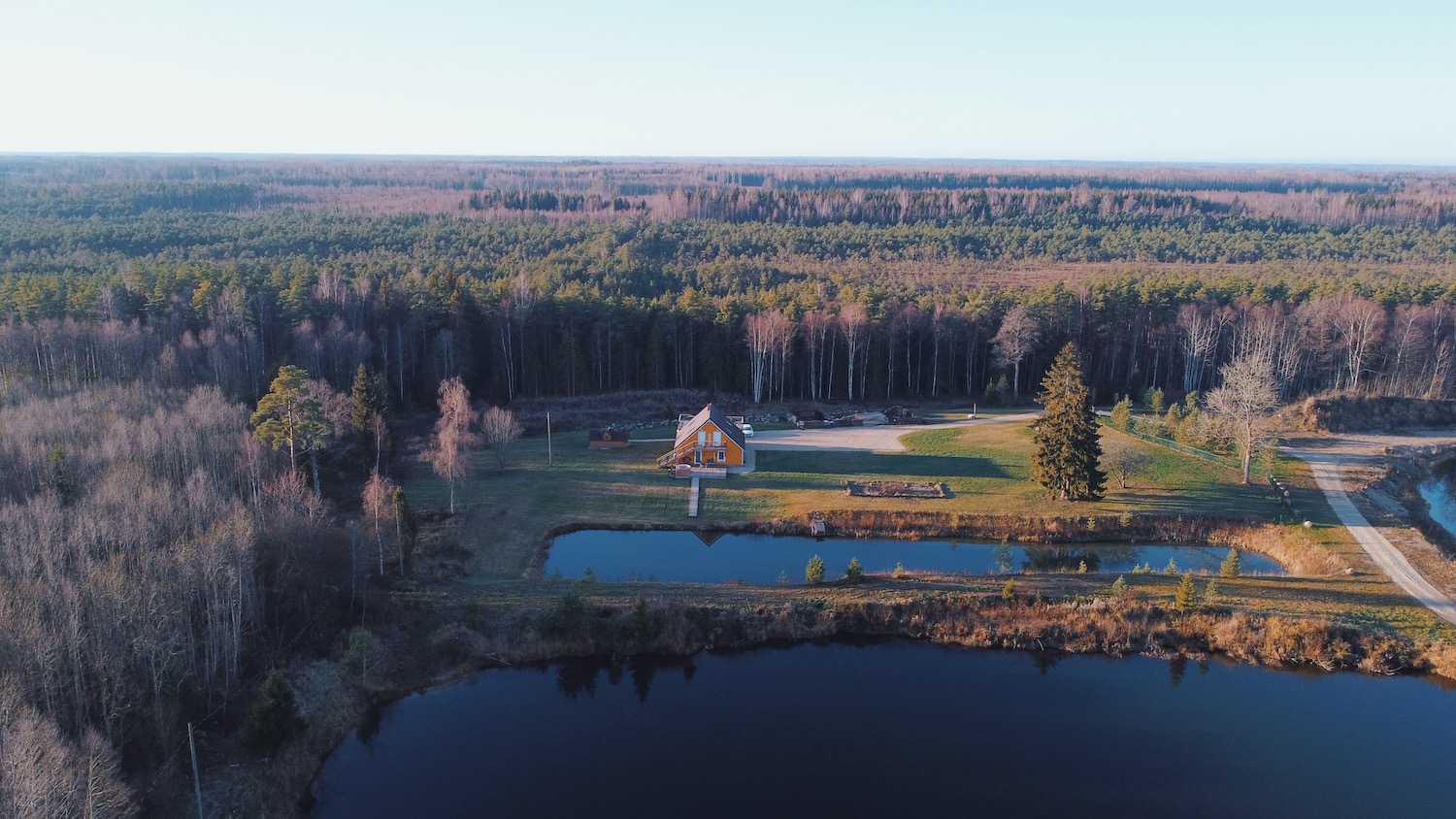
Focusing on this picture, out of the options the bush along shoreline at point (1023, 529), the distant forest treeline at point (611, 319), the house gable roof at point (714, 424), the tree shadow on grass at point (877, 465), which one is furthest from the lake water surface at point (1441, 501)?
the house gable roof at point (714, 424)

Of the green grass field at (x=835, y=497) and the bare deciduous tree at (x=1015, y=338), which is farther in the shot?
the bare deciduous tree at (x=1015, y=338)

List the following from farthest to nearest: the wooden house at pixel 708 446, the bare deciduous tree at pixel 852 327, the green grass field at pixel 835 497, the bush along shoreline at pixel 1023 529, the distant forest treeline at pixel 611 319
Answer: the bare deciduous tree at pixel 852 327 → the distant forest treeline at pixel 611 319 → the wooden house at pixel 708 446 → the bush along shoreline at pixel 1023 529 → the green grass field at pixel 835 497

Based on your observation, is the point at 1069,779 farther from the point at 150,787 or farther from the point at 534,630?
the point at 150,787

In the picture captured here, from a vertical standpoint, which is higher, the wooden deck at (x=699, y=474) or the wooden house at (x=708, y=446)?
the wooden house at (x=708, y=446)

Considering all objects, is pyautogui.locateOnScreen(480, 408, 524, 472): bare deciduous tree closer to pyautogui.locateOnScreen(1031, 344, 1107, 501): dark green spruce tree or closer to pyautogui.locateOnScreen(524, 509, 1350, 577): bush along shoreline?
pyautogui.locateOnScreen(524, 509, 1350, 577): bush along shoreline

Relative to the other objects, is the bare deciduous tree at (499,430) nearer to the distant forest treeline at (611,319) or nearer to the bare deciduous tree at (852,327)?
the distant forest treeline at (611,319)

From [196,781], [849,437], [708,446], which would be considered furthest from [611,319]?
[196,781]

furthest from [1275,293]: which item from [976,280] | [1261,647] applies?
[1261,647]
